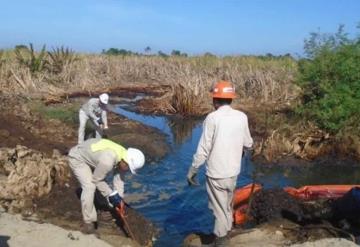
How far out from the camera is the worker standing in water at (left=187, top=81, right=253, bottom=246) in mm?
6664

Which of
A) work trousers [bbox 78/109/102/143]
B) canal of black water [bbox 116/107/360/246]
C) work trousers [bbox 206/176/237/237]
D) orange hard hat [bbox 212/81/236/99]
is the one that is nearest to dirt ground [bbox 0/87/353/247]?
work trousers [bbox 206/176/237/237]

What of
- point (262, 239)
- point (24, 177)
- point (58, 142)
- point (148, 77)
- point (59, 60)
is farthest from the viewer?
point (148, 77)

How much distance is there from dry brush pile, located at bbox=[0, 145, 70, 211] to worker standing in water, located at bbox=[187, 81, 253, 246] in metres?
3.39

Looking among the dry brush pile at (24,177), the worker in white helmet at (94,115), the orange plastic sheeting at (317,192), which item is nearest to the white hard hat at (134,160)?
the dry brush pile at (24,177)

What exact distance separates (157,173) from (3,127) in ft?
13.6

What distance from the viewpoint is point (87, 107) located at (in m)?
Result: 11.9

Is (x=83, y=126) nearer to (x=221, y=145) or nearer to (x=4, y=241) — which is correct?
(x=4, y=241)

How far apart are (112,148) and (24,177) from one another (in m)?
2.39

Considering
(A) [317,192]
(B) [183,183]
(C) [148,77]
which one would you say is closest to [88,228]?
(A) [317,192]

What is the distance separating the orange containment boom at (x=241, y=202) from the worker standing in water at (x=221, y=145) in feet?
5.91

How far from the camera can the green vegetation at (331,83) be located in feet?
49.9

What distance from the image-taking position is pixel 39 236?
727cm

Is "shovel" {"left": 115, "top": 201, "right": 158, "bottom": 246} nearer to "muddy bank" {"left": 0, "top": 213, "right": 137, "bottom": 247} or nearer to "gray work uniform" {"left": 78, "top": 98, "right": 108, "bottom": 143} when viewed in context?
"muddy bank" {"left": 0, "top": 213, "right": 137, "bottom": 247}

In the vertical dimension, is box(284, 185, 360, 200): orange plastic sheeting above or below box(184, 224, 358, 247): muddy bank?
above
